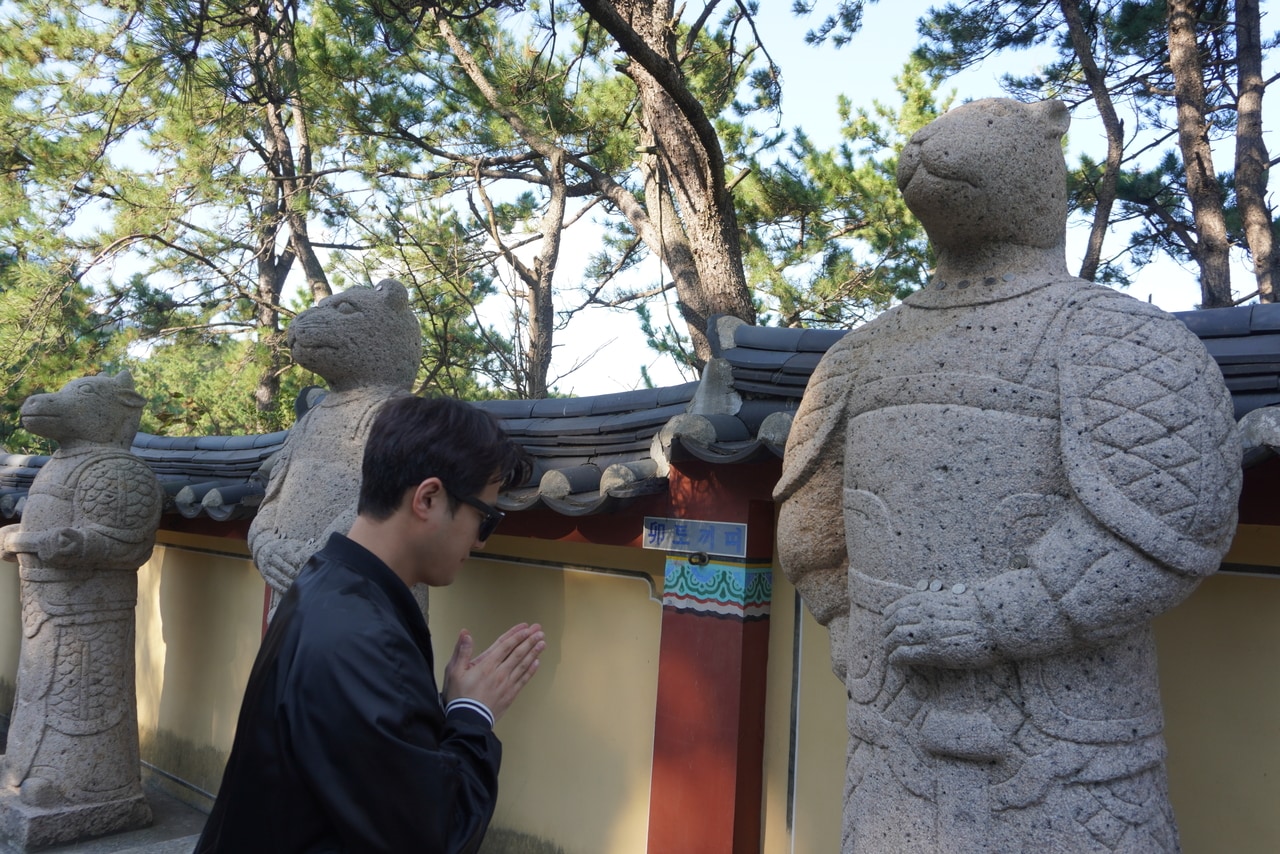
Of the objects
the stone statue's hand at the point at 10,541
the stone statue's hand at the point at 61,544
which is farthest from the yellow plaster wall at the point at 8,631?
the stone statue's hand at the point at 61,544

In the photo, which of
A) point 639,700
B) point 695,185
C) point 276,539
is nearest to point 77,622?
point 276,539

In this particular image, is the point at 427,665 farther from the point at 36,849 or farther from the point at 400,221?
the point at 400,221

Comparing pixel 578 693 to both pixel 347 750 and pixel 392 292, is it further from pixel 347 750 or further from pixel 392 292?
pixel 347 750

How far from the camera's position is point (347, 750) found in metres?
1.50

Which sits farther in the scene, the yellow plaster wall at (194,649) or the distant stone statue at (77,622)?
the yellow plaster wall at (194,649)

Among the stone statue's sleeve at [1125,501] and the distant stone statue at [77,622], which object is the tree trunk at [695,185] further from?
the stone statue's sleeve at [1125,501]

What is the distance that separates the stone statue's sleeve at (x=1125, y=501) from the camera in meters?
2.16

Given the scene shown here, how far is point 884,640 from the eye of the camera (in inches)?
95.8

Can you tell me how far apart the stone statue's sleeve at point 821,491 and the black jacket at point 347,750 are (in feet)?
4.33

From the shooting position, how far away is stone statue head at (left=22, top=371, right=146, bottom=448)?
6.00 meters

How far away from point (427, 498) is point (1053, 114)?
5.77 ft

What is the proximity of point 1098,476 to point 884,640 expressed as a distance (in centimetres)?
60

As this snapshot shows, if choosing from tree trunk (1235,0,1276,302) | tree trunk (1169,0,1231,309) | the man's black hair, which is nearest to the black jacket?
the man's black hair

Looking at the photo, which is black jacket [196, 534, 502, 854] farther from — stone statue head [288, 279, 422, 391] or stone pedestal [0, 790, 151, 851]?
stone pedestal [0, 790, 151, 851]
